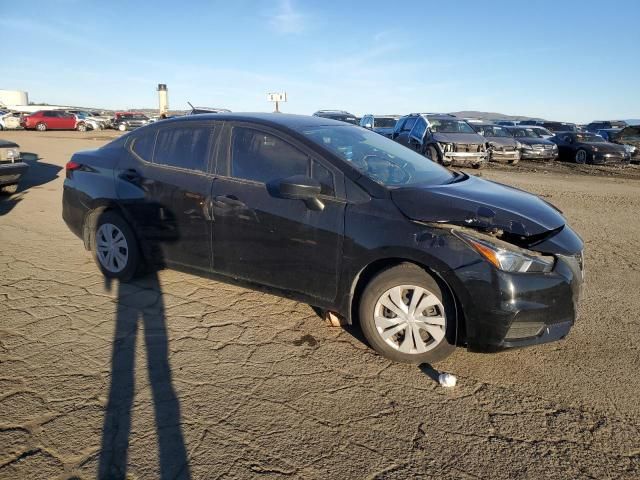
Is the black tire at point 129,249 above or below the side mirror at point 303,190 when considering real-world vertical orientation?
below

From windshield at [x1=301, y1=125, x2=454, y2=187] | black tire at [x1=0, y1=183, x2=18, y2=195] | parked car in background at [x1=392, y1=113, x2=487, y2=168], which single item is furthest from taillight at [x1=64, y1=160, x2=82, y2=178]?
parked car in background at [x1=392, y1=113, x2=487, y2=168]

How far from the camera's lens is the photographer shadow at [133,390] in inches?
83.8

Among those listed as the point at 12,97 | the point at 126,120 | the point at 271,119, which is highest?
the point at 12,97

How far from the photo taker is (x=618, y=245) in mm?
5969

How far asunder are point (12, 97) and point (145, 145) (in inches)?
3882

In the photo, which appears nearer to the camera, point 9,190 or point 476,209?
point 476,209

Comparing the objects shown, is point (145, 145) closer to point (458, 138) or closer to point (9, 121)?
point (458, 138)

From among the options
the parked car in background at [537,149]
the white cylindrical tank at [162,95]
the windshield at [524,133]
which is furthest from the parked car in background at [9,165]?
the white cylindrical tank at [162,95]

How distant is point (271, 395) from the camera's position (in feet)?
8.78

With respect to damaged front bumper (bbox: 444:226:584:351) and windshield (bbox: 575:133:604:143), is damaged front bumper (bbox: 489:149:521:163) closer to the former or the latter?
windshield (bbox: 575:133:604:143)

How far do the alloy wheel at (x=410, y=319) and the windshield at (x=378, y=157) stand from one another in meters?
0.84

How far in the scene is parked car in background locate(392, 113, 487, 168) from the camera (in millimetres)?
14008

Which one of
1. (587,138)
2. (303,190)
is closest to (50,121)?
(587,138)

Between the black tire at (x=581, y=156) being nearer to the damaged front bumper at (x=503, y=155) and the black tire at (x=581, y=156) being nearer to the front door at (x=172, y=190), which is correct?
the damaged front bumper at (x=503, y=155)
